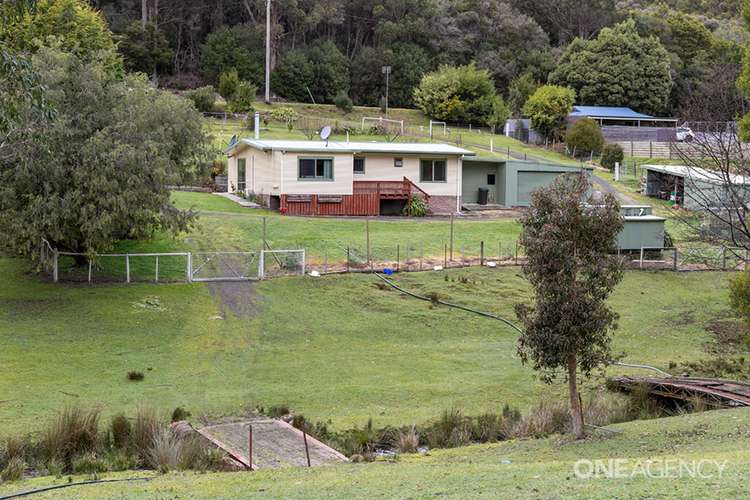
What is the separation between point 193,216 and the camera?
3106cm

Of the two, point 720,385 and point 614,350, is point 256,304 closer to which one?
point 614,350

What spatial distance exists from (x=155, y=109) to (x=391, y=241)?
11.1 m

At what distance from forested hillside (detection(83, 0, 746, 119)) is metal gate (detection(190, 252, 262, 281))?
51.7 m

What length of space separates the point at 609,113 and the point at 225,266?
196ft

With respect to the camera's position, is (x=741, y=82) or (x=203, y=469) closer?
(x=203, y=469)

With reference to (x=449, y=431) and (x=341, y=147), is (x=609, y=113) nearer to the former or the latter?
(x=341, y=147)

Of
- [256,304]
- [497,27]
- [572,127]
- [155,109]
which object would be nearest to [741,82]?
[256,304]

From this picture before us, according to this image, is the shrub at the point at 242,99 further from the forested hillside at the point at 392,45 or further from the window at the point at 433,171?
the window at the point at 433,171

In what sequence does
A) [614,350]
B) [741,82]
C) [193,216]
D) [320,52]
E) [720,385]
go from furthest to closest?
[320,52]
[193,216]
[614,350]
[741,82]
[720,385]

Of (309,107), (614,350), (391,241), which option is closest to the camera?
(614,350)

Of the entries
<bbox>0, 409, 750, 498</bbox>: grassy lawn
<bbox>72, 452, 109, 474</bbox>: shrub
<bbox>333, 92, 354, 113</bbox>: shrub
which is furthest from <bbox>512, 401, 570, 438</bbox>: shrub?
<bbox>333, 92, 354, 113</bbox>: shrub

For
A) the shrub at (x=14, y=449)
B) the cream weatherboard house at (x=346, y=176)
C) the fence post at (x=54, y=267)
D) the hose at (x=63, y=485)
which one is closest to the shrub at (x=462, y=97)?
the cream weatherboard house at (x=346, y=176)

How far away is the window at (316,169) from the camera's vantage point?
145 feet

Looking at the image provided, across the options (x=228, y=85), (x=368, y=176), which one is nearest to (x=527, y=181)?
(x=368, y=176)
